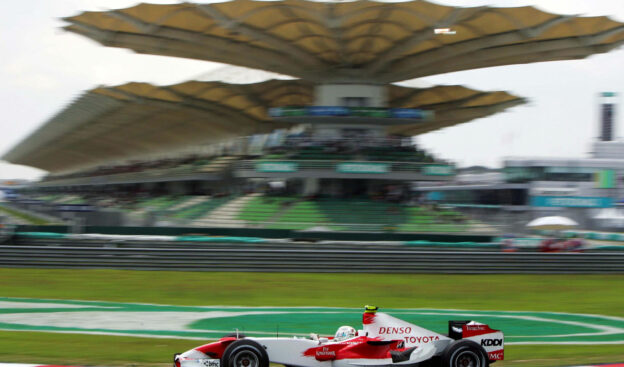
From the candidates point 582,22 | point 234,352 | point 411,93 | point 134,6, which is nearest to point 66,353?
point 234,352

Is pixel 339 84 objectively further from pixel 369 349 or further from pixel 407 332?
pixel 369 349

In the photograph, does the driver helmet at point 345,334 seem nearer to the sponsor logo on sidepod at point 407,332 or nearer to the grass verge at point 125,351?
the sponsor logo on sidepod at point 407,332

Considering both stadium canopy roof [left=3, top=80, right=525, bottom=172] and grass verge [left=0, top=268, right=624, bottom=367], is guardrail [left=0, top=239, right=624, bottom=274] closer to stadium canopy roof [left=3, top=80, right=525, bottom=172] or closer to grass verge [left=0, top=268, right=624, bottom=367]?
grass verge [left=0, top=268, right=624, bottom=367]

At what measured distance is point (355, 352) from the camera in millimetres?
6816

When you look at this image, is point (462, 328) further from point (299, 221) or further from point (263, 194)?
point (263, 194)

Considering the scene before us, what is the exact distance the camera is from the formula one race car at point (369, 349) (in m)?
6.60

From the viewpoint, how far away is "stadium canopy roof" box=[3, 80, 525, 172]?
41344 millimetres

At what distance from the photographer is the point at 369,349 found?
270 inches

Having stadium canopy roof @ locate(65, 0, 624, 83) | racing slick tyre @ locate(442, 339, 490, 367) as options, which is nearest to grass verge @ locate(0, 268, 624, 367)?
racing slick tyre @ locate(442, 339, 490, 367)

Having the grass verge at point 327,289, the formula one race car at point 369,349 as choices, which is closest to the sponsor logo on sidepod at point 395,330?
the formula one race car at point 369,349

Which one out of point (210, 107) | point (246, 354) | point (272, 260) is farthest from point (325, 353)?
point (210, 107)

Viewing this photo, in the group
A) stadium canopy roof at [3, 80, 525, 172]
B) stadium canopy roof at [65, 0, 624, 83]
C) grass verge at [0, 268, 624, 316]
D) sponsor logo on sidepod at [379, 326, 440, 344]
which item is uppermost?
stadium canopy roof at [65, 0, 624, 83]

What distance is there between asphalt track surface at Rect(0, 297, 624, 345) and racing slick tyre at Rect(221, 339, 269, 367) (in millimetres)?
2985

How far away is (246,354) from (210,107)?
1557 inches
